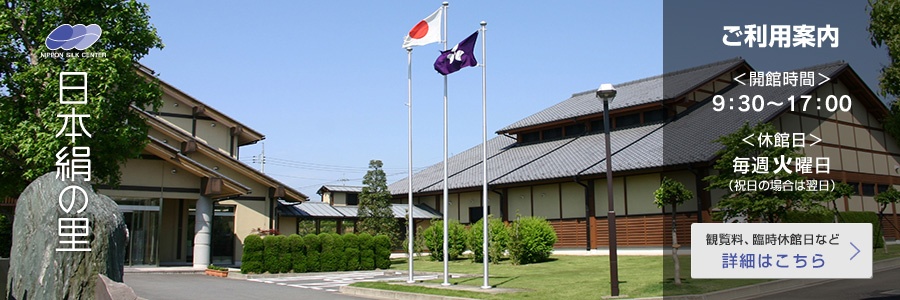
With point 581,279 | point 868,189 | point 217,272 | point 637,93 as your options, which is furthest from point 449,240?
point 868,189

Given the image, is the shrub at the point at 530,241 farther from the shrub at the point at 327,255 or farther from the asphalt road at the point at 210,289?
the asphalt road at the point at 210,289

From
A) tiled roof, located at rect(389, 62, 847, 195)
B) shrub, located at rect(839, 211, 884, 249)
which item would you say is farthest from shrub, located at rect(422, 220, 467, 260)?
shrub, located at rect(839, 211, 884, 249)

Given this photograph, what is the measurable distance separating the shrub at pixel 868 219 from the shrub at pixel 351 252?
18.4 meters

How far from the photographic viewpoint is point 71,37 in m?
16.7

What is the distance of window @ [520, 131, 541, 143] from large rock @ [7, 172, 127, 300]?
2975cm

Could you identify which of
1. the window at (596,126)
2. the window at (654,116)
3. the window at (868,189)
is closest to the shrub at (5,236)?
the window at (596,126)

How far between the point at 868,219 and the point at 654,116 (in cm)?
981

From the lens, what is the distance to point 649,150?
28.9 m

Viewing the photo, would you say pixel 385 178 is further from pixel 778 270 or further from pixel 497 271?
pixel 778 270

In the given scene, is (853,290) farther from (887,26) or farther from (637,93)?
(637,93)

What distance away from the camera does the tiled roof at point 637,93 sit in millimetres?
33688

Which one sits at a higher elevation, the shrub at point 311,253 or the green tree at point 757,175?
the green tree at point 757,175

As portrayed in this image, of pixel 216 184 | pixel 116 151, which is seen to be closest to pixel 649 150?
pixel 216 184

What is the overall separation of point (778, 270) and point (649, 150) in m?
17.7
